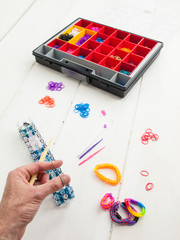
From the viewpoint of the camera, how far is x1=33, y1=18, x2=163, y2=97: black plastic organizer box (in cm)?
155

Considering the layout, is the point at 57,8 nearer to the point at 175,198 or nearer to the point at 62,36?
the point at 62,36

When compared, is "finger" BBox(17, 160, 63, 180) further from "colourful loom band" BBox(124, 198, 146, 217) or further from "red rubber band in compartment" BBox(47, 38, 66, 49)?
"red rubber band in compartment" BBox(47, 38, 66, 49)

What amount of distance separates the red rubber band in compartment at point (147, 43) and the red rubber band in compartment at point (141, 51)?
0.22 ft

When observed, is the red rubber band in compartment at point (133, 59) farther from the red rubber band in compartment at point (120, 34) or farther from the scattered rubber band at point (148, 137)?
the scattered rubber band at point (148, 137)

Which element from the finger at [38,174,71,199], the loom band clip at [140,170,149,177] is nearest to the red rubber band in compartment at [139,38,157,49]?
the loom band clip at [140,170,149,177]

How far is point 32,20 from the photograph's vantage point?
2275 millimetres

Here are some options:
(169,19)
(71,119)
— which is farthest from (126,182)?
(169,19)

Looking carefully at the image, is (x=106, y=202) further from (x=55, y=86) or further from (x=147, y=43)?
(x=147, y=43)

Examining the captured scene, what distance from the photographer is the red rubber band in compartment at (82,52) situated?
1.74m

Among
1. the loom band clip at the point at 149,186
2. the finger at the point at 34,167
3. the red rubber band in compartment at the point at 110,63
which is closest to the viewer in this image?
the finger at the point at 34,167

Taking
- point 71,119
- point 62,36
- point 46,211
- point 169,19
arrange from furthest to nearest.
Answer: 1. point 169,19
2. point 62,36
3. point 71,119
4. point 46,211

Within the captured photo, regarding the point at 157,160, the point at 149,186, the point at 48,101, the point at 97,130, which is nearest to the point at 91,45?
the point at 48,101

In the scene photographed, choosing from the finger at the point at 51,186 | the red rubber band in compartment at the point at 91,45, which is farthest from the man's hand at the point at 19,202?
the red rubber band in compartment at the point at 91,45

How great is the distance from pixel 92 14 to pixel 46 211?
6.25ft
